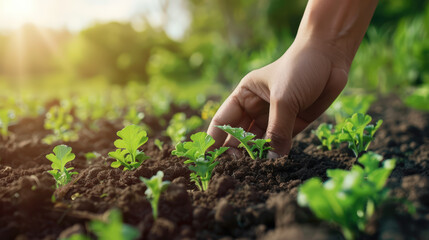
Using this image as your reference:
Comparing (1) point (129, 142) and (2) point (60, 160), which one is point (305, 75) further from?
(2) point (60, 160)

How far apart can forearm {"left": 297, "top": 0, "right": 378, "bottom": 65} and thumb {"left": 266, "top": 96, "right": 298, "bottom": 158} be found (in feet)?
1.49

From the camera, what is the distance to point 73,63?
563 inches

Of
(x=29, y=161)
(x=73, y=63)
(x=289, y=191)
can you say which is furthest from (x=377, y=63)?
(x=73, y=63)

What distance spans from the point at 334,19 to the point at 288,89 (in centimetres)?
57

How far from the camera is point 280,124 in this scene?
6.09 feet

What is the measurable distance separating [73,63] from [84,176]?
13.8 meters

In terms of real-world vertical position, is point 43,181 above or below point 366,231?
above

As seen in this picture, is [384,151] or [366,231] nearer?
[366,231]

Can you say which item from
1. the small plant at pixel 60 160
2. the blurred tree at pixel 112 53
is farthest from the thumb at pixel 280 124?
the blurred tree at pixel 112 53

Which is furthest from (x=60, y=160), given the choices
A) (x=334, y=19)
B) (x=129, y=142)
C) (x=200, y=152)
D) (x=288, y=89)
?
(x=334, y=19)

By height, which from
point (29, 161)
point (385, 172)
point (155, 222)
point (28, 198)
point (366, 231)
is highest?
point (29, 161)

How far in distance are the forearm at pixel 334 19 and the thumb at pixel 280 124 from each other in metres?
0.45

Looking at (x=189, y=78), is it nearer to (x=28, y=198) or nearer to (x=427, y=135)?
(x=427, y=135)

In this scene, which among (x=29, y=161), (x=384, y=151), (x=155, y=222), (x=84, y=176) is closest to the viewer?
(x=155, y=222)
